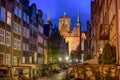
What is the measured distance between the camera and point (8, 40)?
43.1 metres

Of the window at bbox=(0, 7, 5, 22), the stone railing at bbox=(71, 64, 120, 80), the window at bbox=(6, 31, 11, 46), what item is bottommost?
the stone railing at bbox=(71, 64, 120, 80)

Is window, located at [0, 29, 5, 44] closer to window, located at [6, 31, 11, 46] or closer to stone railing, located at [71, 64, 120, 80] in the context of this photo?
window, located at [6, 31, 11, 46]

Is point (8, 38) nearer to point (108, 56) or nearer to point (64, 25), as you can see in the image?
point (108, 56)

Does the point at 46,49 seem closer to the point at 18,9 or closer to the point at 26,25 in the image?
the point at 26,25

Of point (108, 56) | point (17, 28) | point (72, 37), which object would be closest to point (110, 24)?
point (108, 56)

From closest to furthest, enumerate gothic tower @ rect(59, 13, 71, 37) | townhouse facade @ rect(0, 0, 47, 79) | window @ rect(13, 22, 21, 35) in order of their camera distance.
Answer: townhouse facade @ rect(0, 0, 47, 79) < window @ rect(13, 22, 21, 35) < gothic tower @ rect(59, 13, 71, 37)

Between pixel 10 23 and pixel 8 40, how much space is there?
9.61ft

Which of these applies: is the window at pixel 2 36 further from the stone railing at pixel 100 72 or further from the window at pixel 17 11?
the stone railing at pixel 100 72

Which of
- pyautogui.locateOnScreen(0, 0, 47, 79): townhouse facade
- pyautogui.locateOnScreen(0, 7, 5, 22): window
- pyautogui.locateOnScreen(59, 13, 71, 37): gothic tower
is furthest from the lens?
pyautogui.locateOnScreen(59, 13, 71, 37): gothic tower

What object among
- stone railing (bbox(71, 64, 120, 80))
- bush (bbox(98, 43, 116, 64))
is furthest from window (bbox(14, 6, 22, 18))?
stone railing (bbox(71, 64, 120, 80))

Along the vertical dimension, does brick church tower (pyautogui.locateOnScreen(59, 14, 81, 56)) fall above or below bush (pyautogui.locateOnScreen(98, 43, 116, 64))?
above

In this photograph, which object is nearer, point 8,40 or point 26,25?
point 8,40

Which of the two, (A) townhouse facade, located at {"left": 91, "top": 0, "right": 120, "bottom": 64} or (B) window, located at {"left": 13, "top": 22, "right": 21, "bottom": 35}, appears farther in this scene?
(B) window, located at {"left": 13, "top": 22, "right": 21, "bottom": 35}

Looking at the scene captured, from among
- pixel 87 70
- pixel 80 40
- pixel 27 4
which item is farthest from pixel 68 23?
pixel 87 70
